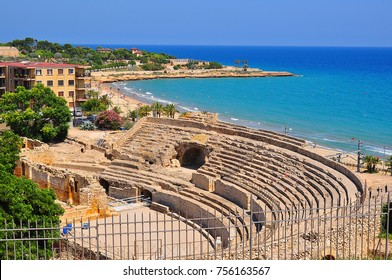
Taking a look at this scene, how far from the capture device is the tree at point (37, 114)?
140 feet

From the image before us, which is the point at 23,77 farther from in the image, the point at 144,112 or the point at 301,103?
the point at 301,103

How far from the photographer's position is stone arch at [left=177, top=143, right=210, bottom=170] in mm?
36541

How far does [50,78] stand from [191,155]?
2173 cm

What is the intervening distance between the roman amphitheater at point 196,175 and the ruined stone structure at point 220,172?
55 mm

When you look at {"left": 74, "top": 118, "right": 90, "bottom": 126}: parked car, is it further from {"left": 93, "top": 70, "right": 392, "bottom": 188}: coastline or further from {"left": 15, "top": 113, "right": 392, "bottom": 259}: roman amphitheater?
{"left": 93, "top": 70, "right": 392, "bottom": 188}: coastline

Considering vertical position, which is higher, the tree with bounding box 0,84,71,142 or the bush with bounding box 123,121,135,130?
the tree with bounding box 0,84,71,142

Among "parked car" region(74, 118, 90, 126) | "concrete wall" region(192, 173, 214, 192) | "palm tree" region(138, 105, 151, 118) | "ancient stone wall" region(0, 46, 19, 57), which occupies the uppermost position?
"ancient stone wall" region(0, 46, 19, 57)

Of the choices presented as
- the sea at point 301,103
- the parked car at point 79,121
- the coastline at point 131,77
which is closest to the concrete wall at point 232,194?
the sea at point 301,103

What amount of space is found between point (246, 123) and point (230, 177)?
112 feet

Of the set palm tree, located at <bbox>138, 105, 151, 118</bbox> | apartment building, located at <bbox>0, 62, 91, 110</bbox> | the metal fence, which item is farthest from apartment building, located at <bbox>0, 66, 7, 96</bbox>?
the metal fence

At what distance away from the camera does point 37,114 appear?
42.9 meters

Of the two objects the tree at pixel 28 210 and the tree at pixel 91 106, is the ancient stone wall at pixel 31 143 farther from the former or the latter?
the tree at pixel 91 106

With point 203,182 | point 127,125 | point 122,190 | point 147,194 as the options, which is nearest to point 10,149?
point 122,190

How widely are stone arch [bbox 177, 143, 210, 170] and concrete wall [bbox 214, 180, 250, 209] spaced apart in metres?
5.97
